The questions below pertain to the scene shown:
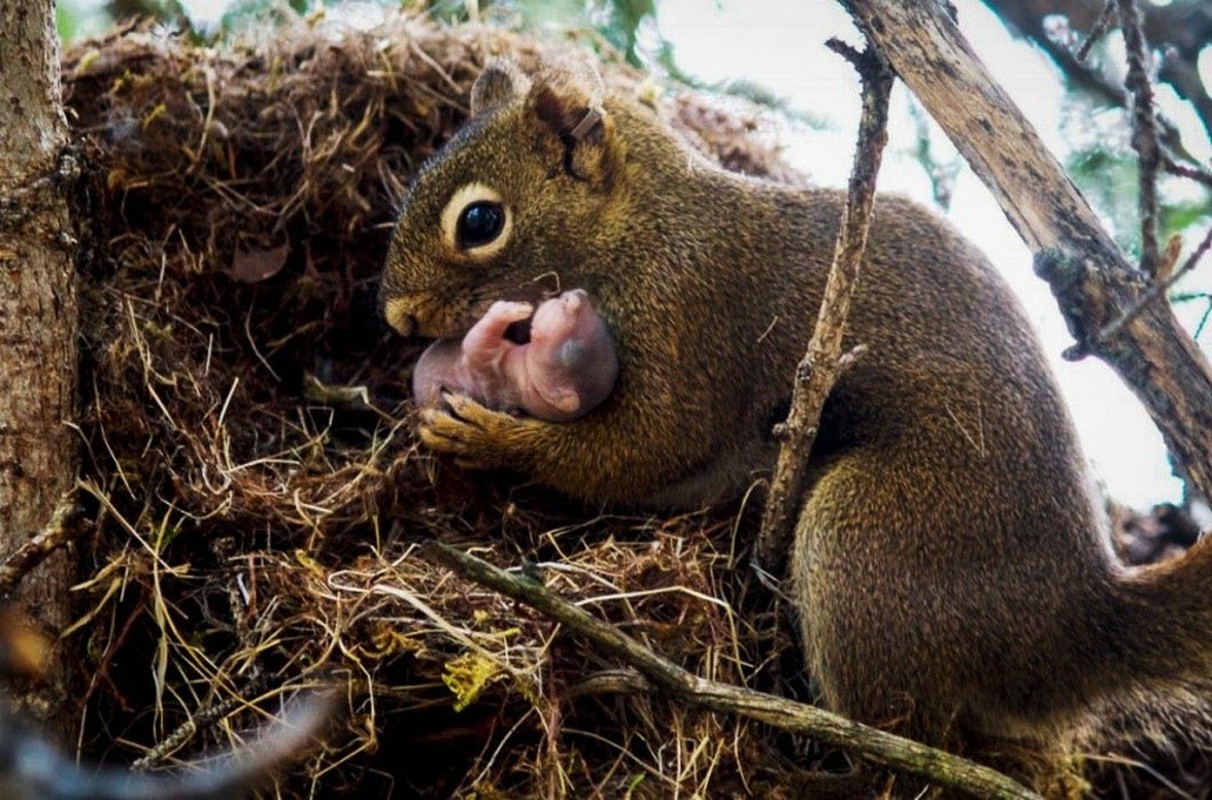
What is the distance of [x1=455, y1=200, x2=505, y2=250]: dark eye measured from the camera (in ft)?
12.1

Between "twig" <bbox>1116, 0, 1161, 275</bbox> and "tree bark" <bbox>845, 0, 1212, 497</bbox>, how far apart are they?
21 centimetres

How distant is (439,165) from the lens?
3752 mm

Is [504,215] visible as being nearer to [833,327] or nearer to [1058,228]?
[833,327]

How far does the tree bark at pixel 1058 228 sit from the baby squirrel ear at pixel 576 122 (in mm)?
1393

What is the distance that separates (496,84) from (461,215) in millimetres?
591

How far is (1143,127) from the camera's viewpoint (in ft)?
6.52

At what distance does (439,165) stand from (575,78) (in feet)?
1.67

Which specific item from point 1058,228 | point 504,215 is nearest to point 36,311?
point 504,215

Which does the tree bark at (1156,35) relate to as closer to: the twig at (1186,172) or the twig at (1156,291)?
the twig at (1186,172)

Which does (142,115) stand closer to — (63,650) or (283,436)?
(283,436)

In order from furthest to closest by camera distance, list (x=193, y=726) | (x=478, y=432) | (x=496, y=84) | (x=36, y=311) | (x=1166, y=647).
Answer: (x=496, y=84) < (x=478, y=432) < (x=1166, y=647) < (x=36, y=311) < (x=193, y=726)

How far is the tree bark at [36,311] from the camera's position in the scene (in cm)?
281

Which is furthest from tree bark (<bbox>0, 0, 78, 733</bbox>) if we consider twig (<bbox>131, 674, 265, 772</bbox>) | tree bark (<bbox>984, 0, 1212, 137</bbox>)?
tree bark (<bbox>984, 0, 1212, 137</bbox>)

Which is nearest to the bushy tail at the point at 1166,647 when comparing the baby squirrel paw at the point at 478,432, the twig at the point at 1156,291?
the twig at the point at 1156,291
